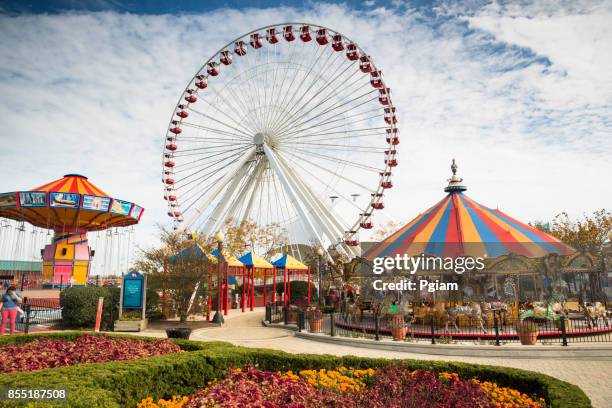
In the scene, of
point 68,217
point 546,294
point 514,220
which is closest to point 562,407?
point 546,294

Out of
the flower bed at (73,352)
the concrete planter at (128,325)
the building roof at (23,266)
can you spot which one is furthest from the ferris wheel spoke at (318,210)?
the building roof at (23,266)

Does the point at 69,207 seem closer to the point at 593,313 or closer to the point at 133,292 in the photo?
the point at 133,292

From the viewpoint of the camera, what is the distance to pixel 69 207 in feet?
108

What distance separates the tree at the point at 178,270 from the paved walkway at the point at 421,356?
217 cm

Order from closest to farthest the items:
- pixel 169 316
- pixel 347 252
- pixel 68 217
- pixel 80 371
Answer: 1. pixel 80 371
2. pixel 169 316
3. pixel 347 252
4. pixel 68 217

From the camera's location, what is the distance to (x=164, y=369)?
6.20 m

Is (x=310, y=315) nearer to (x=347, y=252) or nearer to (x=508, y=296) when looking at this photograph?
(x=508, y=296)

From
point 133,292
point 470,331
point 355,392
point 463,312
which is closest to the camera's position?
point 355,392

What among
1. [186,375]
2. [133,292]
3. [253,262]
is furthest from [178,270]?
[186,375]

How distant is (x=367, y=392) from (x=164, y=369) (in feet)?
9.30

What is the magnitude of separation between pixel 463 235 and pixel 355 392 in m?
12.7

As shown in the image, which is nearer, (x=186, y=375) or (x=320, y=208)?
(x=186, y=375)

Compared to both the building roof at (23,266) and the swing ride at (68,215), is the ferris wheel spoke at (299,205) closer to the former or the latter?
the swing ride at (68,215)

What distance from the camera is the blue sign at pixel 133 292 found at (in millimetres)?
17359
